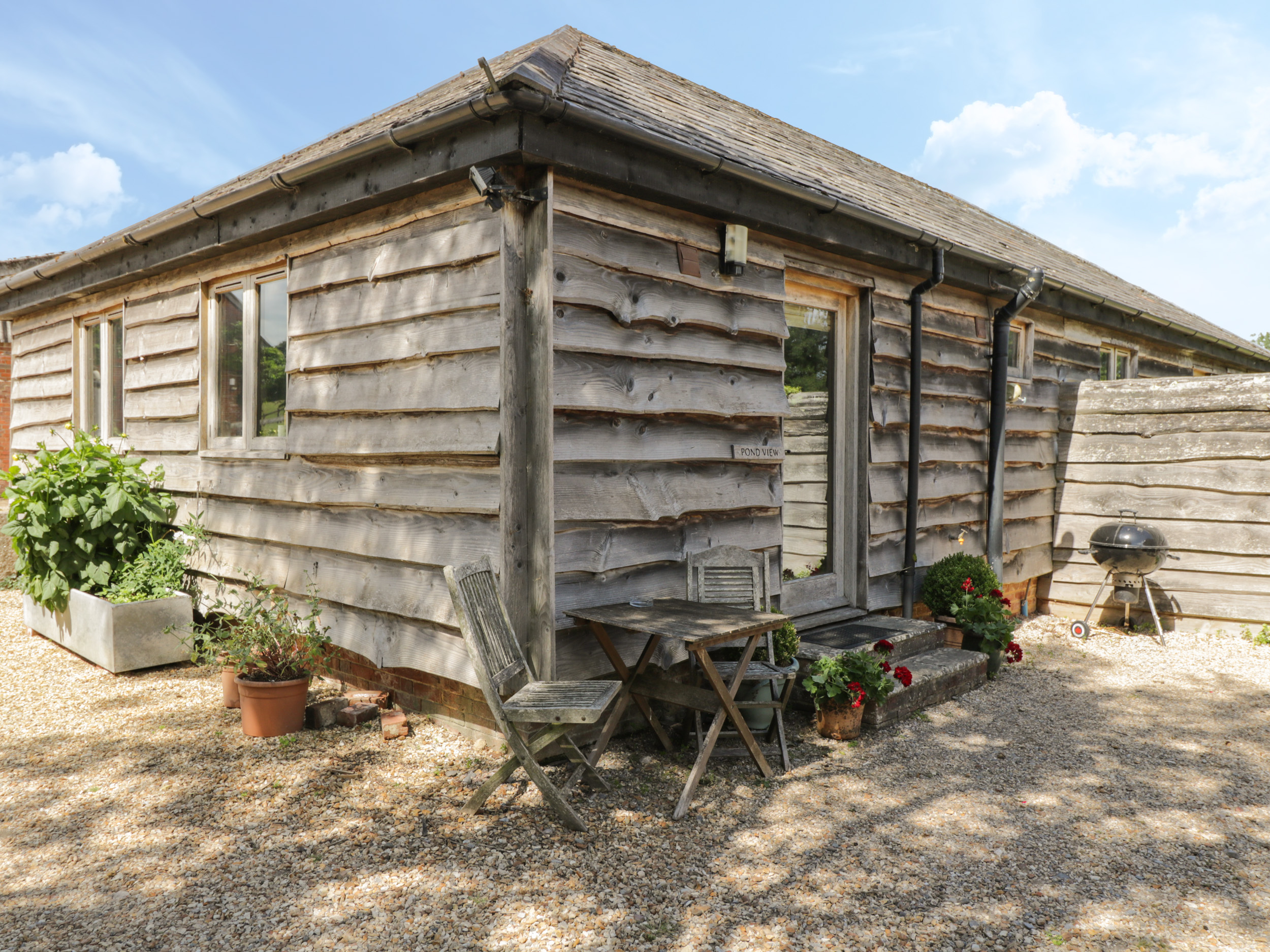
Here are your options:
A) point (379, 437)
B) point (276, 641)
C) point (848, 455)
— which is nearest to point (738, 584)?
point (848, 455)

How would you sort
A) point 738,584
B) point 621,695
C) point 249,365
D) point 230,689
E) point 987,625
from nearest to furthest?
point 621,695
point 738,584
point 230,689
point 249,365
point 987,625

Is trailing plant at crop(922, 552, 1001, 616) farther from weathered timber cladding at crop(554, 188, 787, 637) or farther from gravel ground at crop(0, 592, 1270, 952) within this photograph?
weathered timber cladding at crop(554, 188, 787, 637)

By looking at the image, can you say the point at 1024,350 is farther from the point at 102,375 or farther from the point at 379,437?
the point at 102,375

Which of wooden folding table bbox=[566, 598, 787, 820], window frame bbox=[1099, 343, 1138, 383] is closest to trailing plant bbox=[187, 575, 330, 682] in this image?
wooden folding table bbox=[566, 598, 787, 820]

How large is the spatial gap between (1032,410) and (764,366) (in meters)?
4.35

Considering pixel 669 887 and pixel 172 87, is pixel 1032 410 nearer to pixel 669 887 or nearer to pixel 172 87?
pixel 669 887

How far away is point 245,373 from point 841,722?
Result: 475 centimetres

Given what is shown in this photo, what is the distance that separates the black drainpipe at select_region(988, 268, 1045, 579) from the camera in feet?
23.4

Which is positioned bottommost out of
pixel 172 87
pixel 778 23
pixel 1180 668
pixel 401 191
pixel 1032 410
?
pixel 1180 668

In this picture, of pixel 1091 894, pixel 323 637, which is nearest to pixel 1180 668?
pixel 1091 894

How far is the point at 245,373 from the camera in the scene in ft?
18.4

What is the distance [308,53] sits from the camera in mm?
9266

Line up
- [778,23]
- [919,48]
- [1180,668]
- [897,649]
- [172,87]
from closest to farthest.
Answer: [897,649] < [1180,668] < [778,23] < [919,48] < [172,87]

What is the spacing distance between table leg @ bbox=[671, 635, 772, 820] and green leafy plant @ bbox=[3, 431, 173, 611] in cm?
485
